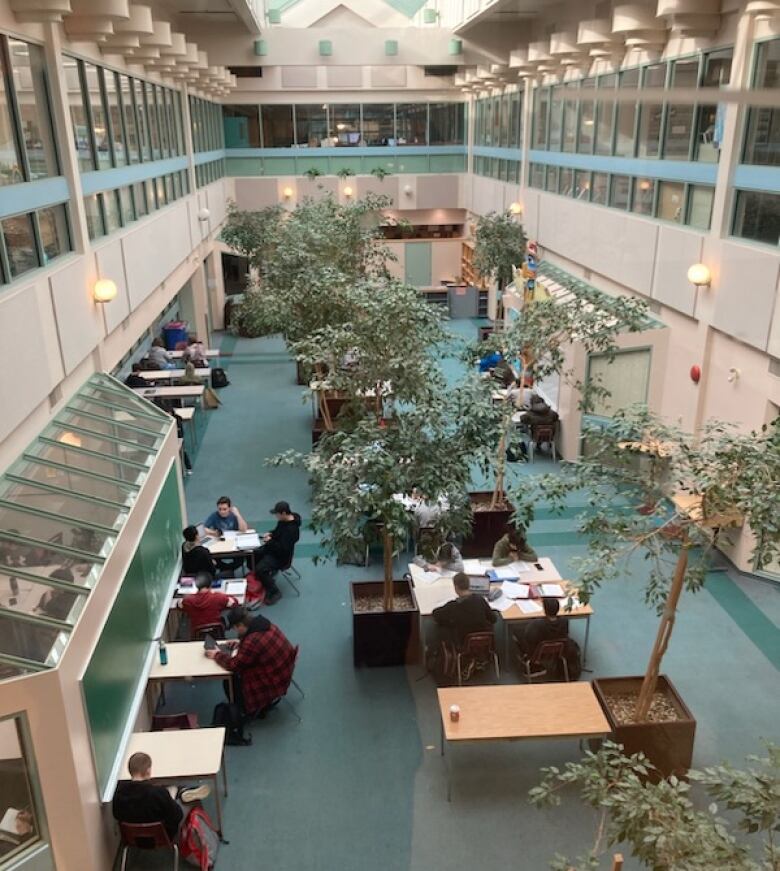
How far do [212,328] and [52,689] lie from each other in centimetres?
1961

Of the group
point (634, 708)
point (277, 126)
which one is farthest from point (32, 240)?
point (277, 126)

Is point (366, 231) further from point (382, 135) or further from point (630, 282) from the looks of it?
point (382, 135)

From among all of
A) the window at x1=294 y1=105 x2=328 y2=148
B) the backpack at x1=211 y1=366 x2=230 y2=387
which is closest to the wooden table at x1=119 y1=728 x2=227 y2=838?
the backpack at x1=211 y1=366 x2=230 y2=387

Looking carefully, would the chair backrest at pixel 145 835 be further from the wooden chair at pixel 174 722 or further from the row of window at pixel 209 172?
the row of window at pixel 209 172

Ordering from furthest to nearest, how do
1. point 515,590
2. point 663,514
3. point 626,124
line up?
point 626,124, point 515,590, point 663,514

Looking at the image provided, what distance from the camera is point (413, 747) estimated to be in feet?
23.0

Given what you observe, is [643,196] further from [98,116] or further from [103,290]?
[103,290]

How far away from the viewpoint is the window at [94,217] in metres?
9.47

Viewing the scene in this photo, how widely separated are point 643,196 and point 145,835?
1123 cm

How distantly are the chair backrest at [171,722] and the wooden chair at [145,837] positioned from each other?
3.96 ft

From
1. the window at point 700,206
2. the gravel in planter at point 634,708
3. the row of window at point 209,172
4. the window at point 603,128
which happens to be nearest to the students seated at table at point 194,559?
the gravel in planter at point 634,708

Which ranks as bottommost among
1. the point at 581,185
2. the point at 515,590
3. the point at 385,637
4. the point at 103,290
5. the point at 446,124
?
the point at 385,637

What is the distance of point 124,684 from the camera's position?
253 inches

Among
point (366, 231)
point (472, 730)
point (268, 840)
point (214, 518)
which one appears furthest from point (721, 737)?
point (366, 231)
